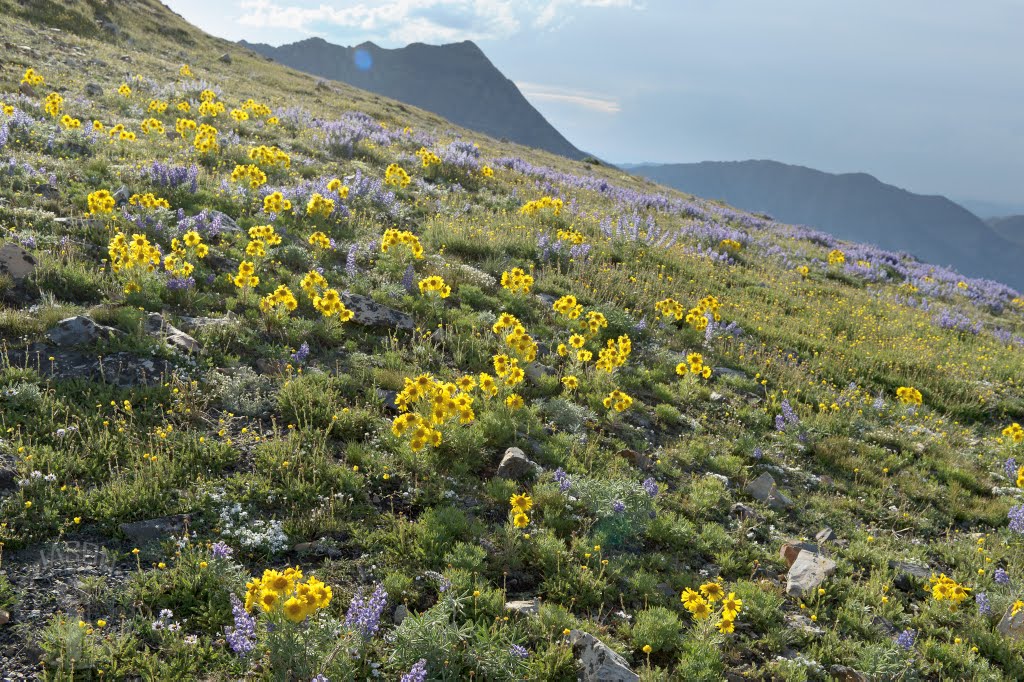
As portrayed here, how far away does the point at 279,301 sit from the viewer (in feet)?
24.0

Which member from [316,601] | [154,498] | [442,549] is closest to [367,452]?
[442,549]

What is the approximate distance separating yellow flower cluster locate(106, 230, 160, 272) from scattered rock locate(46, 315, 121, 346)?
112cm

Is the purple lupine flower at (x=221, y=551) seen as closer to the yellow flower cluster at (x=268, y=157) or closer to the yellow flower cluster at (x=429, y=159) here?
the yellow flower cluster at (x=268, y=157)

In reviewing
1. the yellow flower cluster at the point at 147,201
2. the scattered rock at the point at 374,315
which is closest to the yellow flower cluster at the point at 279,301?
the scattered rock at the point at 374,315

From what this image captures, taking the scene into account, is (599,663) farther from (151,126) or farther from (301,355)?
(151,126)

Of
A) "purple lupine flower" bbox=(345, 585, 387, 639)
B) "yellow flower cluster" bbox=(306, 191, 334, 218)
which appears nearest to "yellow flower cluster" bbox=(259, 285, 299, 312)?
"yellow flower cluster" bbox=(306, 191, 334, 218)

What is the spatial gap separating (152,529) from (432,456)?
2.48 meters

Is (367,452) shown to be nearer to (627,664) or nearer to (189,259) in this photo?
(627,664)

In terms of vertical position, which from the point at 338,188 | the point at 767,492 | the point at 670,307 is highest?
the point at 338,188

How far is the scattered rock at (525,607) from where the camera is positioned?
4.47 meters

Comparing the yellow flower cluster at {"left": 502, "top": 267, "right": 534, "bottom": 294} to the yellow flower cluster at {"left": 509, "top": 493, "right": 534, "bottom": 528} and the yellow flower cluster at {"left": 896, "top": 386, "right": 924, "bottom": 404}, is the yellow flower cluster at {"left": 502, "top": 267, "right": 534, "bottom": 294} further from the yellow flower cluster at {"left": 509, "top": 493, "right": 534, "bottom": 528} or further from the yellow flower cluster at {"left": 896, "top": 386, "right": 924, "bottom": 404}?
the yellow flower cluster at {"left": 896, "top": 386, "right": 924, "bottom": 404}

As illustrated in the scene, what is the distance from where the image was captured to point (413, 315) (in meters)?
8.64

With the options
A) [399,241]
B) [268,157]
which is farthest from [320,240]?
[268,157]

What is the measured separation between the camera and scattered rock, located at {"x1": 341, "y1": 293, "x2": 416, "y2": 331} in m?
8.09
